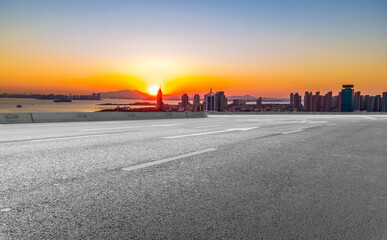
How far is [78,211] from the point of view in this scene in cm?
344

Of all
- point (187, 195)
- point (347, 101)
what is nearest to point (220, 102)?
point (347, 101)

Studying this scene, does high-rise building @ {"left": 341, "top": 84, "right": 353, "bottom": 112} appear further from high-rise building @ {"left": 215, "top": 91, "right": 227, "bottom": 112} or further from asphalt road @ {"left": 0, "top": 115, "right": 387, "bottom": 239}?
asphalt road @ {"left": 0, "top": 115, "right": 387, "bottom": 239}

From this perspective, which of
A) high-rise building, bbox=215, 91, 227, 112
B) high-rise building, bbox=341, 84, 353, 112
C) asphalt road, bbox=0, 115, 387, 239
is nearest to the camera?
asphalt road, bbox=0, 115, 387, 239

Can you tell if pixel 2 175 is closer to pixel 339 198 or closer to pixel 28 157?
pixel 28 157

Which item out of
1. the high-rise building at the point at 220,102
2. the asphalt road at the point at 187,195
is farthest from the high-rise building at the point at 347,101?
the asphalt road at the point at 187,195

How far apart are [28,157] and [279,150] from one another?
5.39 meters

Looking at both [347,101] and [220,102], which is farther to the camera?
[220,102]

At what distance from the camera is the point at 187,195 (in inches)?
162

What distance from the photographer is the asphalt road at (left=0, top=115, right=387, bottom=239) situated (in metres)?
3.05

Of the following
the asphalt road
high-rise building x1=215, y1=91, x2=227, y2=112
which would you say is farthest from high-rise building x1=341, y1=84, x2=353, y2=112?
the asphalt road

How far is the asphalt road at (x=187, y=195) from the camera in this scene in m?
3.05

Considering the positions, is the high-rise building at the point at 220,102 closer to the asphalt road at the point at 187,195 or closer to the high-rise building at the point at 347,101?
the high-rise building at the point at 347,101

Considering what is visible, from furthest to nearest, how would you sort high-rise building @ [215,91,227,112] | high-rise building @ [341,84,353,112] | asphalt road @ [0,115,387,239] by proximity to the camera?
high-rise building @ [215,91,227,112], high-rise building @ [341,84,353,112], asphalt road @ [0,115,387,239]

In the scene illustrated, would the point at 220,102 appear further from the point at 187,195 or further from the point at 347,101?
the point at 187,195
